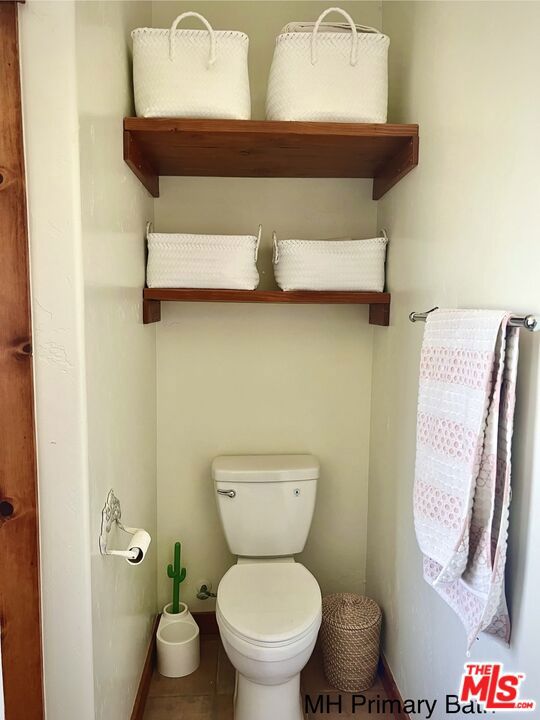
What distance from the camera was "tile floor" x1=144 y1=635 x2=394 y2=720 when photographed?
6.03 ft

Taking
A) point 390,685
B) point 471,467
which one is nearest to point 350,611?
point 390,685

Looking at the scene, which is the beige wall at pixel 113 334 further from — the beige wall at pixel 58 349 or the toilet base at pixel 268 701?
the toilet base at pixel 268 701

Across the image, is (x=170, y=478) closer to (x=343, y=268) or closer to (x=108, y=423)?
(x=108, y=423)

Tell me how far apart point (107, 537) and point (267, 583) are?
2.30 ft

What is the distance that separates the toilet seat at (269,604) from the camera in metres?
1.59

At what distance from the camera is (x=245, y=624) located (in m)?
1.62

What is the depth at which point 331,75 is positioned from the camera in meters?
1.60

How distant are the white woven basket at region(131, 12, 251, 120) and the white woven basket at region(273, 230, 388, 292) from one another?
51 centimetres

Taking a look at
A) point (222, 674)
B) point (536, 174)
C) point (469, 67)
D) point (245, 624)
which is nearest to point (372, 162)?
point (469, 67)

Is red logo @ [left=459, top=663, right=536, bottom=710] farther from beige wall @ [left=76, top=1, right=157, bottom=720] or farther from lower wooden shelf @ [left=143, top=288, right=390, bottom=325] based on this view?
lower wooden shelf @ [left=143, top=288, right=390, bottom=325]

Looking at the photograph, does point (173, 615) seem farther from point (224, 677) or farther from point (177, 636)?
point (224, 677)

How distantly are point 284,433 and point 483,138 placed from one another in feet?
4.39

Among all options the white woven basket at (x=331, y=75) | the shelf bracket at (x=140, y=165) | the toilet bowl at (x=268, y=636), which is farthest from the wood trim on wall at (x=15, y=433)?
the white woven basket at (x=331, y=75)

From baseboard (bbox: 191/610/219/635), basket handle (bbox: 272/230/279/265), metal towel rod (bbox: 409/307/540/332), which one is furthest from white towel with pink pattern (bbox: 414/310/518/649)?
baseboard (bbox: 191/610/219/635)
